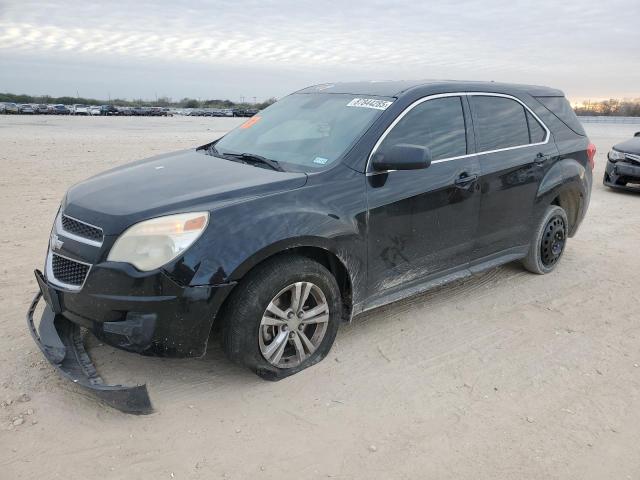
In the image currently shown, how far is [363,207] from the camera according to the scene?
362 cm

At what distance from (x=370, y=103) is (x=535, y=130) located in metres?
1.89

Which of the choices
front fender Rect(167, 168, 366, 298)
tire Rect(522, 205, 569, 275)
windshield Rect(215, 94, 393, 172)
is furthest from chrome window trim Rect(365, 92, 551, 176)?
tire Rect(522, 205, 569, 275)

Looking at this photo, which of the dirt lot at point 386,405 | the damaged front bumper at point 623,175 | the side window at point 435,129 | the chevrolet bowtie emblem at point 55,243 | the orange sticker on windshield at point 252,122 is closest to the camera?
the dirt lot at point 386,405

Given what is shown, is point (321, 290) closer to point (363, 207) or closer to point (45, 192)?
point (363, 207)

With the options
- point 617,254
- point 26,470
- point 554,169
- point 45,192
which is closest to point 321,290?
point 26,470

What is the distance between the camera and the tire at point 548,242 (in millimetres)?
5234

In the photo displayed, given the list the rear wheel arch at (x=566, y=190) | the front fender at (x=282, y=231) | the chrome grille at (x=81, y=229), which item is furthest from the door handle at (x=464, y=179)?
the chrome grille at (x=81, y=229)

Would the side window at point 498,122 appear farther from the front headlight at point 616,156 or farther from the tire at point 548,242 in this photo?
the front headlight at point 616,156

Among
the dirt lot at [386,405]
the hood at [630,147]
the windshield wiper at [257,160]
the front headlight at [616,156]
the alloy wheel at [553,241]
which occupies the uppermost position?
the windshield wiper at [257,160]

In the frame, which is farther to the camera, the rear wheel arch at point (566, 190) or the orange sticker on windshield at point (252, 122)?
the rear wheel arch at point (566, 190)

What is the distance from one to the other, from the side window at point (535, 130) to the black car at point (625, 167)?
20.8 ft

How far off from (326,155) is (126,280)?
156cm

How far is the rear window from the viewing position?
17.3 feet

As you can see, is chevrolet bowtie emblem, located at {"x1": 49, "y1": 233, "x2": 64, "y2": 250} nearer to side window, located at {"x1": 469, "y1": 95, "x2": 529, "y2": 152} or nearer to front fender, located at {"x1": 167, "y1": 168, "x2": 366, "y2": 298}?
front fender, located at {"x1": 167, "y1": 168, "x2": 366, "y2": 298}
